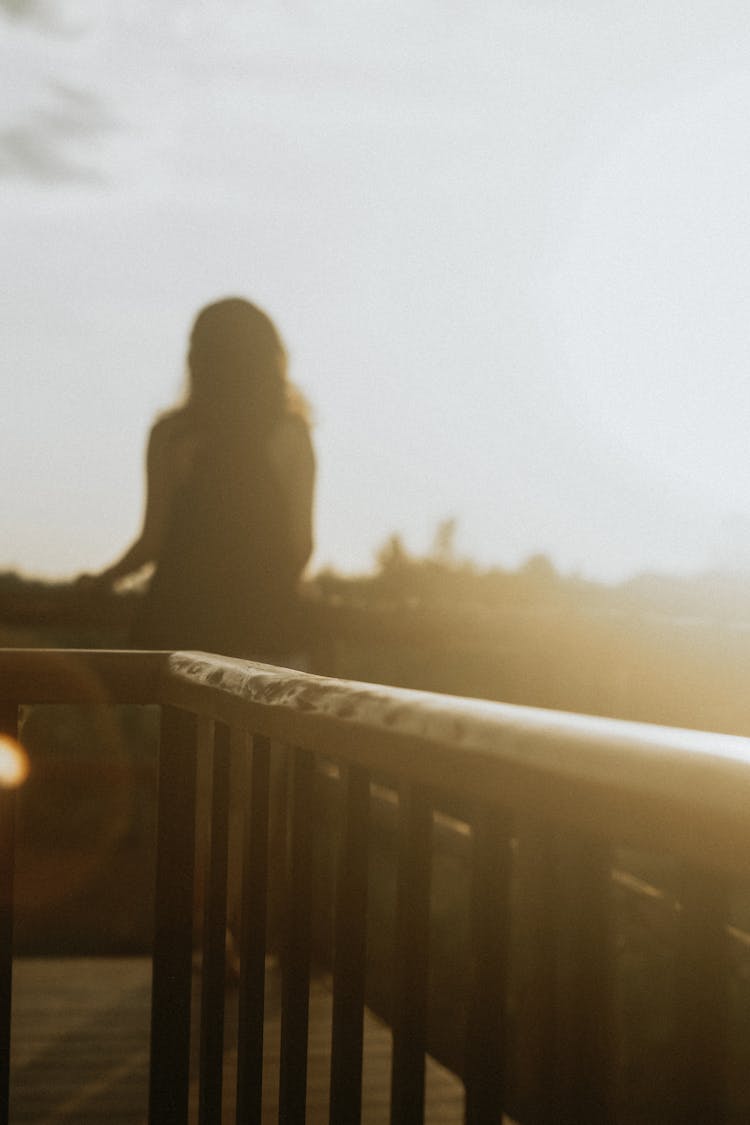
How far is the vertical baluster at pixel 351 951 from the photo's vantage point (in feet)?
3.60

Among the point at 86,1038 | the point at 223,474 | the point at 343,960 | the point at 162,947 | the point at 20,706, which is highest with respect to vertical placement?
the point at 223,474

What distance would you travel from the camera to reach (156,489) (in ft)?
12.2

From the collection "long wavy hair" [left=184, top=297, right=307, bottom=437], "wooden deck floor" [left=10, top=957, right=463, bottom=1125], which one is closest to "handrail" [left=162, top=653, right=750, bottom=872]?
"wooden deck floor" [left=10, top=957, right=463, bottom=1125]

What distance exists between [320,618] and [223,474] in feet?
3.67

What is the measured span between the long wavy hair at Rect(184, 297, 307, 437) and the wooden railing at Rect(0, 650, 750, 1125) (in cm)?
197

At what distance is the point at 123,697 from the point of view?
183 centimetres

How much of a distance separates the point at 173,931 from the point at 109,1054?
1.74m

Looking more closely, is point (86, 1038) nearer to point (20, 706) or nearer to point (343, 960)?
point (20, 706)

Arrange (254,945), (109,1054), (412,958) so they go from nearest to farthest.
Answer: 1. (412,958)
2. (254,945)
3. (109,1054)

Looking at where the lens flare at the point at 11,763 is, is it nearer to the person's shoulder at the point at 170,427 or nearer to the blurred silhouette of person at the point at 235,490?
the blurred silhouette of person at the point at 235,490

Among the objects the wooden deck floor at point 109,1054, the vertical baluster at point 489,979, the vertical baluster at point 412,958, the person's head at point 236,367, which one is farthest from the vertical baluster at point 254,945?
the person's head at point 236,367

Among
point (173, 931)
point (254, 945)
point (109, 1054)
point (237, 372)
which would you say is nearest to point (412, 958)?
point (254, 945)

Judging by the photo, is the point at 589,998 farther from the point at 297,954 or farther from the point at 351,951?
the point at 297,954

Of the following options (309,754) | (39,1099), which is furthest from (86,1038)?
(309,754)
